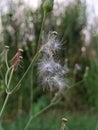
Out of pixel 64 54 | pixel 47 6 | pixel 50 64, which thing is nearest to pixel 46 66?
pixel 50 64

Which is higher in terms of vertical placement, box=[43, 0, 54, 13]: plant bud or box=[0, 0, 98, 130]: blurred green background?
box=[43, 0, 54, 13]: plant bud

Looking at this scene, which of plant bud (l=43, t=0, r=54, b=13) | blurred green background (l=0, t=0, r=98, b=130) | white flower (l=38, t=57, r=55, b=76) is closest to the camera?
plant bud (l=43, t=0, r=54, b=13)

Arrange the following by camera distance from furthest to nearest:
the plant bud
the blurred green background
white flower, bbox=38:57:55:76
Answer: the blurred green background → white flower, bbox=38:57:55:76 → the plant bud

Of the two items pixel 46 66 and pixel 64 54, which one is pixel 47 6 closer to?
pixel 46 66

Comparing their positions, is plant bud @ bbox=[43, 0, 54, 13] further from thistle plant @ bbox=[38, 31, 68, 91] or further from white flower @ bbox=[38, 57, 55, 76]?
white flower @ bbox=[38, 57, 55, 76]

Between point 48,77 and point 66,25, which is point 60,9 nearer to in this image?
point 66,25

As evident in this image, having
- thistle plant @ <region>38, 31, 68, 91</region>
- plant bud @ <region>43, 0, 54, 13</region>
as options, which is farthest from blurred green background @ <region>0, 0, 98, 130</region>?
plant bud @ <region>43, 0, 54, 13</region>

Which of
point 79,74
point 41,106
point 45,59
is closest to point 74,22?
point 79,74

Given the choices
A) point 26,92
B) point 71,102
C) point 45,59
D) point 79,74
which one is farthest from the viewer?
point 79,74

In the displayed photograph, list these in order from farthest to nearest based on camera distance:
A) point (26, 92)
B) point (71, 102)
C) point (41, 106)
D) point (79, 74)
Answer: point (79, 74), point (71, 102), point (26, 92), point (41, 106)

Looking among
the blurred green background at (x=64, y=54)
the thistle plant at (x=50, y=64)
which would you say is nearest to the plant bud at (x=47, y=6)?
→ the thistle plant at (x=50, y=64)

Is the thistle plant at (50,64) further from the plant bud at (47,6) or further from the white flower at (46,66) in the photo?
the plant bud at (47,6)
